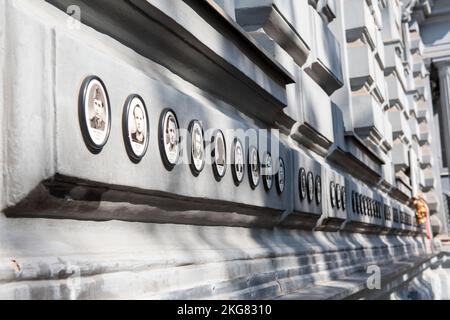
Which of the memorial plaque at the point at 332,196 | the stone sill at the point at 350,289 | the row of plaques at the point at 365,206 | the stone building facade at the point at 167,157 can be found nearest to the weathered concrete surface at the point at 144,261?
the stone building facade at the point at 167,157

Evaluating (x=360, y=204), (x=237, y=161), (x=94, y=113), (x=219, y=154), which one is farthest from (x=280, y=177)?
(x=360, y=204)

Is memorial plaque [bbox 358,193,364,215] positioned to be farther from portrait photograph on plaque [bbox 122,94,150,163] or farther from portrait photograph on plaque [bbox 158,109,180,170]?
portrait photograph on plaque [bbox 122,94,150,163]

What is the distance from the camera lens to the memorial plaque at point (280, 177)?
3.06 meters

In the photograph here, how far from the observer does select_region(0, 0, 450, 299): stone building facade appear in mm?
1334

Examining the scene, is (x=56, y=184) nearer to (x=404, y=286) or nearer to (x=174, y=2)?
(x=174, y=2)

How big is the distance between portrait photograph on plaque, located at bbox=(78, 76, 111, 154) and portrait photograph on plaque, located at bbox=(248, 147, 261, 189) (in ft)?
3.85

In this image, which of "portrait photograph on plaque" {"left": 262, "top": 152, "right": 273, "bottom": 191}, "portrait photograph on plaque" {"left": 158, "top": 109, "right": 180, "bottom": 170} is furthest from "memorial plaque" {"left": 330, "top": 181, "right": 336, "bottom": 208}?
"portrait photograph on plaque" {"left": 158, "top": 109, "right": 180, "bottom": 170}

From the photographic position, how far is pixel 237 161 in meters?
2.55

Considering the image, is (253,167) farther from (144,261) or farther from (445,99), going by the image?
(445,99)

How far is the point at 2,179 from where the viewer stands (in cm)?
129

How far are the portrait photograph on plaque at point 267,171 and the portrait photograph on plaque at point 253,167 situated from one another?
0.24 ft

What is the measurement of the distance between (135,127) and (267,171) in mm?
1254
